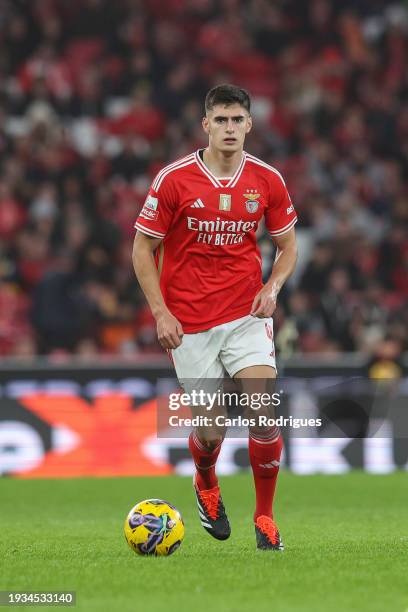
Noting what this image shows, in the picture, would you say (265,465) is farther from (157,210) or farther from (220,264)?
(157,210)

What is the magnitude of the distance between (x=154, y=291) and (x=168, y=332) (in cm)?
24

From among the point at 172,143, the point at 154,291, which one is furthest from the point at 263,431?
the point at 172,143

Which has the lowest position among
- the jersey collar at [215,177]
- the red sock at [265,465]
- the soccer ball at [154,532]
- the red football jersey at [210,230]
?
the soccer ball at [154,532]

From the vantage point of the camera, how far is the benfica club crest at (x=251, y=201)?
24.1 feet

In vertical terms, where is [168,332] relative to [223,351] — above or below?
above

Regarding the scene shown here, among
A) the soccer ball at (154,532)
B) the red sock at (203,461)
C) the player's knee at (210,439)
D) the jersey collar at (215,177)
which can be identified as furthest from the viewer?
the red sock at (203,461)

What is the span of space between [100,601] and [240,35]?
50.6ft

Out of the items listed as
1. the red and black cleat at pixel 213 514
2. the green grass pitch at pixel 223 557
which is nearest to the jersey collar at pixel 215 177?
the red and black cleat at pixel 213 514

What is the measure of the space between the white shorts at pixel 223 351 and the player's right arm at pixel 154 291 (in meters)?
0.19

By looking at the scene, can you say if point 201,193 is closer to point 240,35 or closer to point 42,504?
point 42,504

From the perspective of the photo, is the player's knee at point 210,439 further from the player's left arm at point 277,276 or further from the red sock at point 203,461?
the player's left arm at point 277,276

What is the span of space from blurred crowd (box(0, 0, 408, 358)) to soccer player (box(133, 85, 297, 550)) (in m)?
6.17

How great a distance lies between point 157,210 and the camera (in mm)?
7324

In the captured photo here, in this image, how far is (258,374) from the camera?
7230 millimetres
